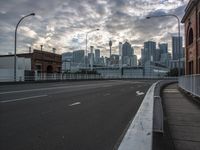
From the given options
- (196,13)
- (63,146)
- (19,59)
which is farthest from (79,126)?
(19,59)

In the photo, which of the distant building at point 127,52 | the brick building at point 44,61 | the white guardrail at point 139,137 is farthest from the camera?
the distant building at point 127,52

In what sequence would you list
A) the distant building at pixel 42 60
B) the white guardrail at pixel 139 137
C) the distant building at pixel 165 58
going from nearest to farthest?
the white guardrail at pixel 139 137, the distant building at pixel 42 60, the distant building at pixel 165 58

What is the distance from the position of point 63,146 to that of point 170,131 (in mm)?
3340

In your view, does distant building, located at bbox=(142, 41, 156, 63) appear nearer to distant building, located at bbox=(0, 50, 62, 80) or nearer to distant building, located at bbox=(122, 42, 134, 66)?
distant building, located at bbox=(122, 42, 134, 66)

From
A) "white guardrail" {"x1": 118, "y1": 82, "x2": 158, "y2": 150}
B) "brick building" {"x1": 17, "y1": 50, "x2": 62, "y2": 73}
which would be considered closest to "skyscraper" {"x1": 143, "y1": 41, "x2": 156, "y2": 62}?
"brick building" {"x1": 17, "y1": 50, "x2": 62, "y2": 73}

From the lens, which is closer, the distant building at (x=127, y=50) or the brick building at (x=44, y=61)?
the brick building at (x=44, y=61)

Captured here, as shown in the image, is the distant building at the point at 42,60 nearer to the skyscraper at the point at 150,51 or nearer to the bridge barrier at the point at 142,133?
the bridge barrier at the point at 142,133

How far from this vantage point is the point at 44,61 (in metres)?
63.9

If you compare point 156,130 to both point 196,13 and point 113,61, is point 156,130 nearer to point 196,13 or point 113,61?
point 196,13

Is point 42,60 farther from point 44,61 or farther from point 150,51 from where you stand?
point 150,51

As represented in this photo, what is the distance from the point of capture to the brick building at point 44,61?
6050 centimetres

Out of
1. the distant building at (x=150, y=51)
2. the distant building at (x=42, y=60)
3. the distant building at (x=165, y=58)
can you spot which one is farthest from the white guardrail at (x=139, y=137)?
the distant building at (x=150, y=51)

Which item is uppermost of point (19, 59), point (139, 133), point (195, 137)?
point (19, 59)

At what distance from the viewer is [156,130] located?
226 inches
